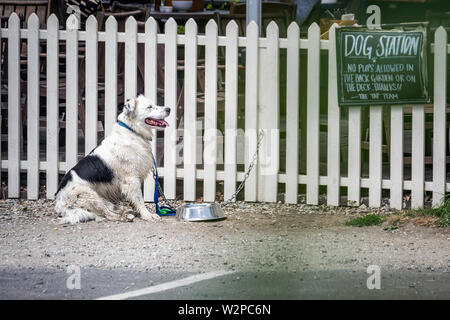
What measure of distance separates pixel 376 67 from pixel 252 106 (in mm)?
1057

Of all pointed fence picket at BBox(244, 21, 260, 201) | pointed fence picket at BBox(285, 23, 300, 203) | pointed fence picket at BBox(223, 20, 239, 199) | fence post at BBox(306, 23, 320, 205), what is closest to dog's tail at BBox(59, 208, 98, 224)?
pointed fence picket at BBox(223, 20, 239, 199)

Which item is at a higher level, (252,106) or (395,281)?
(252,106)

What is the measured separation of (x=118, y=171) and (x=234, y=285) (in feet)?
7.25

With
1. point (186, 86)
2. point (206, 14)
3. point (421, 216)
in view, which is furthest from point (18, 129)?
point (421, 216)

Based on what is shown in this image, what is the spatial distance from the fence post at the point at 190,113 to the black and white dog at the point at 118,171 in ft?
1.68

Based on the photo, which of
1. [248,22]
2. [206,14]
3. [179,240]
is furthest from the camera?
[206,14]

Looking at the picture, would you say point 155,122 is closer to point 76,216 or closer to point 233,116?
point 233,116

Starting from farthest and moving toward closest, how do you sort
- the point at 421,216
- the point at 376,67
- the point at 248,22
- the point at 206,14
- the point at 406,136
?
the point at 406,136
the point at 206,14
the point at 248,22
the point at 376,67
the point at 421,216

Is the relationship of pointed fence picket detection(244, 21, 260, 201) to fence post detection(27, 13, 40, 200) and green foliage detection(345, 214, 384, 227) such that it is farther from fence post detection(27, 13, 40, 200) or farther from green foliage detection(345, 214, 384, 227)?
fence post detection(27, 13, 40, 200)

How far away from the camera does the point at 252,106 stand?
23.8 feet

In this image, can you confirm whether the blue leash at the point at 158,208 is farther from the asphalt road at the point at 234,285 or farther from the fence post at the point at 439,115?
the fence post at the point at 439,115

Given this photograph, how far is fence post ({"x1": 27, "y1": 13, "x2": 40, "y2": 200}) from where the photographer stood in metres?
7.41

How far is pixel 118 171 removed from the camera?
679 cm

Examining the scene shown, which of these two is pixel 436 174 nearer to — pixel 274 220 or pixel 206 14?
pixel 274 220
